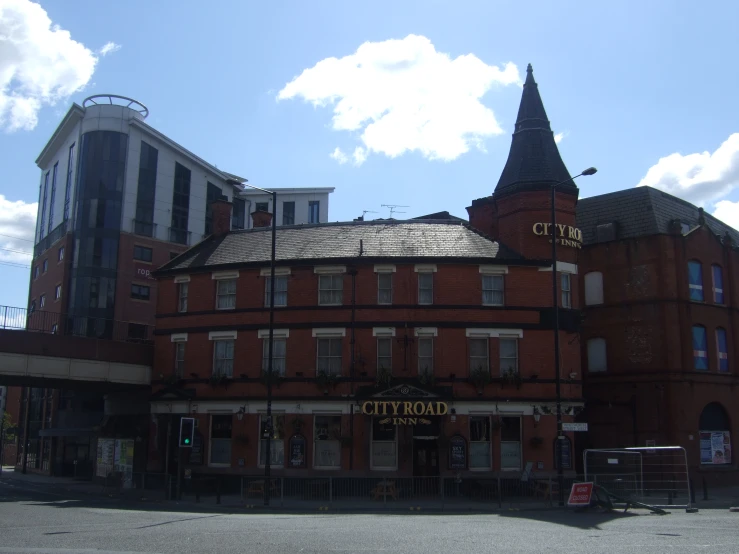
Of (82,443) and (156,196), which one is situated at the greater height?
(156,196)

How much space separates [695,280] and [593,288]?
5151mm

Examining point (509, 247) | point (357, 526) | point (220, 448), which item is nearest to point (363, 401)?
point (220, 448)

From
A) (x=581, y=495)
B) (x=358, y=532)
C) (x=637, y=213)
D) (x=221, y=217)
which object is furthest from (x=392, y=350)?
(x=637, y=213)

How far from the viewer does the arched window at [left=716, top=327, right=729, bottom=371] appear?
39.4 m

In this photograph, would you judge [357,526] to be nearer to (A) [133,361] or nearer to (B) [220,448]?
(B) [220,448]

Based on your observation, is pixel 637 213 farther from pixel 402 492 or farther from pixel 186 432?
pixel 186 432

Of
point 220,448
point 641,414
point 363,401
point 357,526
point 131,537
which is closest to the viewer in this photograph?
point 131,537

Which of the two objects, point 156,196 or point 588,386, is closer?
point 588,386

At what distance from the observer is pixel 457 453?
32.0 metres

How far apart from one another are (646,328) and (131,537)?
2900 cm

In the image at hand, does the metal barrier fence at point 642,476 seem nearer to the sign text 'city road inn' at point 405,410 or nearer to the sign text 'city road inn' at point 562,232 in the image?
the sign text 'city road inn' at point 405,410

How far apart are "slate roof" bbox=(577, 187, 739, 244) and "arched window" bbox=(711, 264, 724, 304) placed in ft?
8.54

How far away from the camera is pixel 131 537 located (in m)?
17.1

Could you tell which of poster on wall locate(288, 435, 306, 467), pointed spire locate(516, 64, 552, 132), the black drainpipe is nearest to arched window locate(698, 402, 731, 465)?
pointed spire locate(516, 64, 552, 132)
